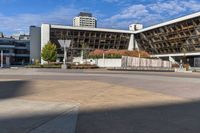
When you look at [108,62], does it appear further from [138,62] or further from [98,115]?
[98,115]

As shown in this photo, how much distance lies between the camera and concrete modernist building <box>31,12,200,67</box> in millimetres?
79312

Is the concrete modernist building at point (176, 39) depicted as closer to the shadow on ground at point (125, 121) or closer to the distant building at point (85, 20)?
the distant building at point (85, 20)

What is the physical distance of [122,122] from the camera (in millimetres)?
8766

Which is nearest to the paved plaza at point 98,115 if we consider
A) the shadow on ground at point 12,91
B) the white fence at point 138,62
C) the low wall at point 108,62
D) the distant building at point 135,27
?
the shadow on ground at point 12,91

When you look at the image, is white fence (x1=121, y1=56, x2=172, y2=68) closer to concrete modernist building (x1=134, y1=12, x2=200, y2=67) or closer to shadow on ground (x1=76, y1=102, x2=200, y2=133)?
concrete modernist building (x1=134, y1=12, x2=200, y2=67)

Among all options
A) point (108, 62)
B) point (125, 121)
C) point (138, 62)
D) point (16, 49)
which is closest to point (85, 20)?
point (16, 49)

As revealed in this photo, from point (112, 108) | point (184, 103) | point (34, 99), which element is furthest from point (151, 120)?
point (34, 99)

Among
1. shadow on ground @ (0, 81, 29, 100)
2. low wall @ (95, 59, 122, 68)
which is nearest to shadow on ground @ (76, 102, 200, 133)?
shadow on ground @ (0, 81, 29, 100)

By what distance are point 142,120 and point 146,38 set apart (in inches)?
3687

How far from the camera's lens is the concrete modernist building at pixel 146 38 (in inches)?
3123

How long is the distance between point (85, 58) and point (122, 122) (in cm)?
6875

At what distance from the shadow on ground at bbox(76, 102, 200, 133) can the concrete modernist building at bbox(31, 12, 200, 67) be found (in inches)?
2649

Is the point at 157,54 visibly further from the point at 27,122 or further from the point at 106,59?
the point at 27,122

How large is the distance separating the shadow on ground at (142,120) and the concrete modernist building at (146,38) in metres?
67.3
